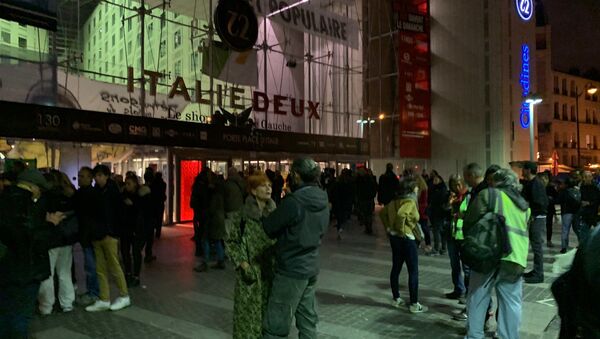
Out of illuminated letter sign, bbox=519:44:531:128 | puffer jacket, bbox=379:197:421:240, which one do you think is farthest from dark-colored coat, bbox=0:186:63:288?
illuminated letter sign, bbox=519:44:531:128

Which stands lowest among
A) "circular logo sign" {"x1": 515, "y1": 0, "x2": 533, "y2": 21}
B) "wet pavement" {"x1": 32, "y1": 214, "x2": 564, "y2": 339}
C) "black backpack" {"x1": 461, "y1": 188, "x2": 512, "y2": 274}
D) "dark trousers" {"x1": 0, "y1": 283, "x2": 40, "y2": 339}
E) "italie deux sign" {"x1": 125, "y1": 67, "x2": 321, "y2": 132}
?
"wet pavement" {"x1": 32, "y1": 214, "x2": 564, "y2": 339}

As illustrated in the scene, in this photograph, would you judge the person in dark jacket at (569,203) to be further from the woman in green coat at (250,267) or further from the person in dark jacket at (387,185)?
the woman in green coat at (250,267)

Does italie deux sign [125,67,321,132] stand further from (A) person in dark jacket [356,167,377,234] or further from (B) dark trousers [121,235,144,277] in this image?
(B) dark trousers [121,235,144,277]

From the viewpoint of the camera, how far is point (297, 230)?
3.73 metres

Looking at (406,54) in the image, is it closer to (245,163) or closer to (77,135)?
(245,163)

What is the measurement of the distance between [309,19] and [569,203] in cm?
1247

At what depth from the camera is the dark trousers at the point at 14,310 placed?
12.6 feet

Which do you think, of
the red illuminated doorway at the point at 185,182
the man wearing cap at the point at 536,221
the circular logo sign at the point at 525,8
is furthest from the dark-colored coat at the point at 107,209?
the circular logo sign at the point at 525,8

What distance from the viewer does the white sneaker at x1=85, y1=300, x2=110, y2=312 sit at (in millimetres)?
6094

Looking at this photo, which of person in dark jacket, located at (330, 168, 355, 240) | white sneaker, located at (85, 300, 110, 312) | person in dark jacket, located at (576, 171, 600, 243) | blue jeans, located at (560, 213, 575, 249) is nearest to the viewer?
white sneaker, located at (85, 300, 110, 312)

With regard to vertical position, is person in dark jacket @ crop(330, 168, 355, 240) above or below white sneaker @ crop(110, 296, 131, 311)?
above

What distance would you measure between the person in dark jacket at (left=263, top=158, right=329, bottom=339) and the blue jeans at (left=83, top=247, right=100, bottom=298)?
359 centimetres

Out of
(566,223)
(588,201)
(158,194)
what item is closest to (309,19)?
(158,194)

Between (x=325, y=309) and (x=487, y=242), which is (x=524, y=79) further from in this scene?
(x=487, y=242)
